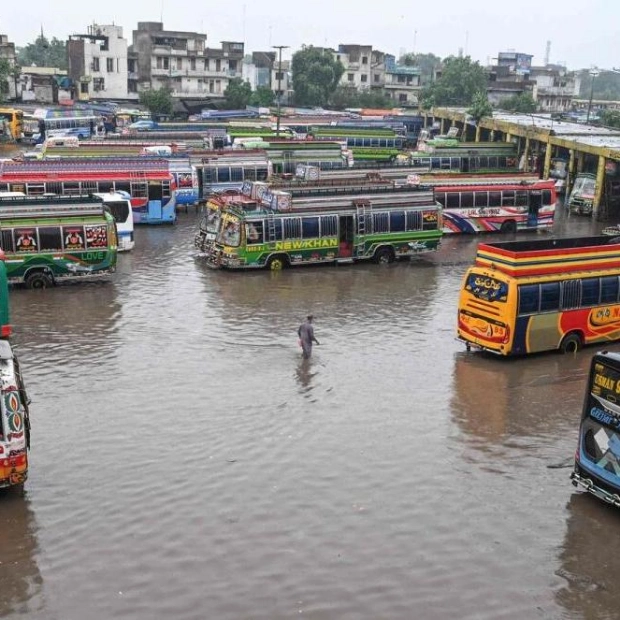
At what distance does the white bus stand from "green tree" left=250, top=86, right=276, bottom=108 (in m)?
69.7

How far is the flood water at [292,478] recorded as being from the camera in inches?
386

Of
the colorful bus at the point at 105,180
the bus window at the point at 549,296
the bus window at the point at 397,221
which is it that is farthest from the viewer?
the colorful bus at the point at 105,180

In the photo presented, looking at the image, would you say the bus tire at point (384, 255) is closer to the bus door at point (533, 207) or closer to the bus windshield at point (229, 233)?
the bus windshield at point (229, 233)

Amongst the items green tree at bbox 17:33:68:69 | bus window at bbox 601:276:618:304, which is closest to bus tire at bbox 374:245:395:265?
bus window at bbox 601:276:618:304

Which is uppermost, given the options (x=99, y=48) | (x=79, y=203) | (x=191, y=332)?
(x=99, y=48)

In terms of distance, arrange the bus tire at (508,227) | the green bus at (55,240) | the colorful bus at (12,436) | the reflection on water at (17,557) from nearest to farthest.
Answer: the reflection on water at (17,557) → the colorful bus at (12,436) → the green bus at (55,240) → the bus tire at (508,227)

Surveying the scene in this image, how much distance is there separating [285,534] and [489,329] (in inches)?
375

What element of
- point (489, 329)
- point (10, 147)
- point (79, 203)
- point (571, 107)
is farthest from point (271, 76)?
point (489, 329)

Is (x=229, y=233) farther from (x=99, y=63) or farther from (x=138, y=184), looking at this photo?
(x=99, y=63)

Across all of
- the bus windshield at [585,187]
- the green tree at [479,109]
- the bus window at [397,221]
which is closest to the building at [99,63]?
the green tree at [479,109]

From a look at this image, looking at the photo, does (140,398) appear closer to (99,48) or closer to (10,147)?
(10,147)

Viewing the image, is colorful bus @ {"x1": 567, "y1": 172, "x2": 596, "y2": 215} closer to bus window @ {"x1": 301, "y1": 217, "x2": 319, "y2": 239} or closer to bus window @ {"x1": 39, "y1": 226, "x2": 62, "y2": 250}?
bus window @ {"x1": 301, "y1": 217, "x2": 319, "y2": 239}

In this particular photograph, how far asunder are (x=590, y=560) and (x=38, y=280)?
18.8 meters

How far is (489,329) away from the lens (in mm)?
19094
